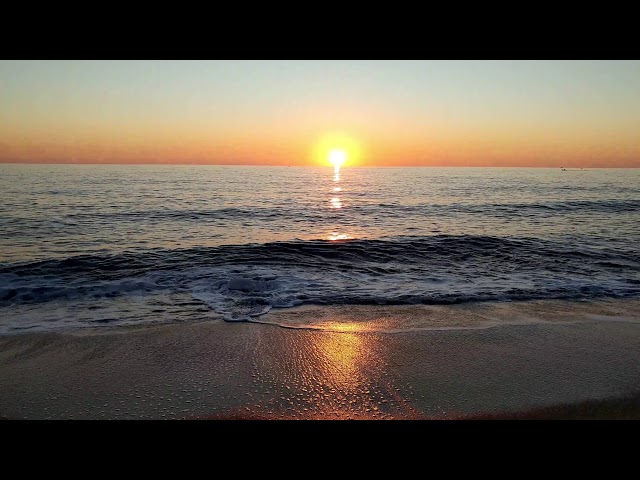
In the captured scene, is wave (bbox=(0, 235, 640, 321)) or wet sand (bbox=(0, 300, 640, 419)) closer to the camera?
wet sand (bbox=(0, 300, 640, 419))

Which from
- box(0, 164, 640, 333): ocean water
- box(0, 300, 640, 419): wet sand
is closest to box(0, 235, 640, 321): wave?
box(0, 164, 640, 333): ocean water

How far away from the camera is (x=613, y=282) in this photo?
31.0 feet

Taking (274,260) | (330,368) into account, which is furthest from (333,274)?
(330,368)

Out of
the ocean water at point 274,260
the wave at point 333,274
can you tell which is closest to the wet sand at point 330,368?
the ocean water at point 274,260

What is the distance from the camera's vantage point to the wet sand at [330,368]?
12.8ft

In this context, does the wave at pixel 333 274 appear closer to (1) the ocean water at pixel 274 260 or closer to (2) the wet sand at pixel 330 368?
(1) the ocean water at pixel 274 260

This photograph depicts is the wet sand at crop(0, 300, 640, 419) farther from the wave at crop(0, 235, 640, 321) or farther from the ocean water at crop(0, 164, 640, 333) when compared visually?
the wave at crop(0, 235, 640, 321)

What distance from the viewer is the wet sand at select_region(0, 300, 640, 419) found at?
3.91 m
